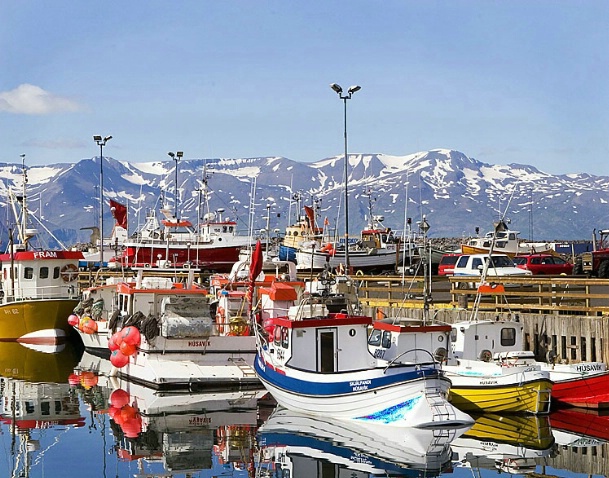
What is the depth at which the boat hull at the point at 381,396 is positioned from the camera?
2175 centimetres

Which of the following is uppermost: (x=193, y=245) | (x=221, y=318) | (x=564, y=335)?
(x=193, y=245)

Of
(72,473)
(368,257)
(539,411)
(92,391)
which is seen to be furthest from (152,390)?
(368,257)

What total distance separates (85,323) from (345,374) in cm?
1958

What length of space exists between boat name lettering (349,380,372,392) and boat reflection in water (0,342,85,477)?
7.24 m

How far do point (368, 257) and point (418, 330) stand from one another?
142ft

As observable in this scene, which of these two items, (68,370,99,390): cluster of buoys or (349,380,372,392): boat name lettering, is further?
(68,370,99,390): cluster of buoys

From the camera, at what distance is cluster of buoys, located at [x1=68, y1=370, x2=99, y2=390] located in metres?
32.0

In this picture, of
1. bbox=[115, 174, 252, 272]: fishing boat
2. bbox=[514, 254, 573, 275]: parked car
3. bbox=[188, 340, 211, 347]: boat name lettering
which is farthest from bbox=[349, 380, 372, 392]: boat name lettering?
bbox=[115, 174, 252, 272]: fishing boat

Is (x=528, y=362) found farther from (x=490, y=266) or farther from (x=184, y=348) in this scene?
(x=490, y=266)

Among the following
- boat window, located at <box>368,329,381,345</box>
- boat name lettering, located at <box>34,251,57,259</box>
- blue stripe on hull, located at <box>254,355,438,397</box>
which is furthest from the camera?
boat name lettering, located at <box>34,251,57,259</box>

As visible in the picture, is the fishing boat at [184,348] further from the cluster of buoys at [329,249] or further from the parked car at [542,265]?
the cluster of buoys at [329,249]

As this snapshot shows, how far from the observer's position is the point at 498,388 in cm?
2412

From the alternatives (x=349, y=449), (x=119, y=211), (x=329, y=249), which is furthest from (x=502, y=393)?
(x=119, y=211)

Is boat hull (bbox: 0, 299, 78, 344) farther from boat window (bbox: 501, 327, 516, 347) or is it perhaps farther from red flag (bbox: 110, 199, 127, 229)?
red flag (bbox: 110, 199, 127, 229)
